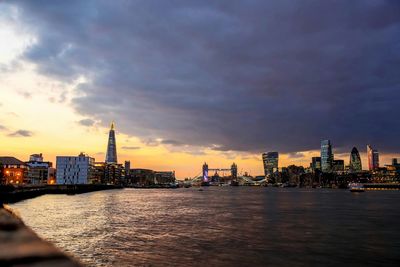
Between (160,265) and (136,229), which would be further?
(136,229)

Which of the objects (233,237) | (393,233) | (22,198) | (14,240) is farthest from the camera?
(22,198)

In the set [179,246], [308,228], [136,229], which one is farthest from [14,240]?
[308,228]

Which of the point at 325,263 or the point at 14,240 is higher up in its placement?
the point at 14,240

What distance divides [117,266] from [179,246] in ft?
34.5

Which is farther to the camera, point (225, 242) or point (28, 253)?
point (225, 242)

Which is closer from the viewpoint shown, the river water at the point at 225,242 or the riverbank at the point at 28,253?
the riverbank at the point at 28,253

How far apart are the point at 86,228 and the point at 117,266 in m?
27.2

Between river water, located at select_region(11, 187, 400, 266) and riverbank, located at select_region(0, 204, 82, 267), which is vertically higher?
riverbank, located at select_region(0, 204, 82, 267)

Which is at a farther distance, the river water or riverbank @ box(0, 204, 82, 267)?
the river water

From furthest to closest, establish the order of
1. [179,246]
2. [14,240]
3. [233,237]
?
[233,237] < [179,246] < [14,240]

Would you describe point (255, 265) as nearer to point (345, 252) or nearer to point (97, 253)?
point (345, 252)

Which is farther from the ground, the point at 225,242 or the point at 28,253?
the point at 28,253

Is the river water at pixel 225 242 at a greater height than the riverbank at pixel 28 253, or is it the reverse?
the riverbank at pixel 28 253

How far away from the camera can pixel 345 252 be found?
3778cm
